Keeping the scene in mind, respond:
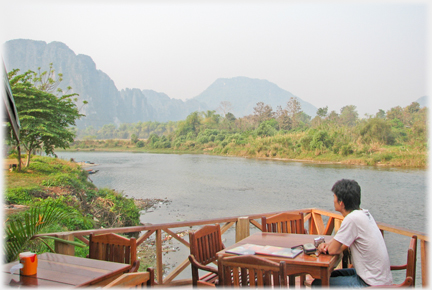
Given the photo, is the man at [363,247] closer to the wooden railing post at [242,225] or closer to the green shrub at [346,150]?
the wooden railing post at [242,225]

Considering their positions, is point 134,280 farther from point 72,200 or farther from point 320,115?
point 320,115

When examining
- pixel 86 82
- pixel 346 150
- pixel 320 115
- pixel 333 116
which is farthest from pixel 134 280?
pixel 86 82

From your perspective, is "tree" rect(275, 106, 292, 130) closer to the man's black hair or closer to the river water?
the river water

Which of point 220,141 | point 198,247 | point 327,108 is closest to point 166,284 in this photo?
point 198,247

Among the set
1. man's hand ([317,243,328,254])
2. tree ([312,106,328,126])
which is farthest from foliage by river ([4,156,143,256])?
tree ([312,106,328,126])

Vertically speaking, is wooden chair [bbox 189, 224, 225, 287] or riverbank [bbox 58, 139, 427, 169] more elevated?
wooden chair [bbox 189, 224, 225, 287]

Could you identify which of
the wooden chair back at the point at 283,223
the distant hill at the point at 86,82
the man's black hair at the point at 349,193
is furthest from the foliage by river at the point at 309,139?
the distant hill at the point at 86,82

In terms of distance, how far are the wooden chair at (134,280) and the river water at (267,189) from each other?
1370cm

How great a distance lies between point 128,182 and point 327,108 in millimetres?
43388

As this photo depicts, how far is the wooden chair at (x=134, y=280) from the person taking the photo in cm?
142

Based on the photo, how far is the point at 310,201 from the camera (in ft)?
79.5

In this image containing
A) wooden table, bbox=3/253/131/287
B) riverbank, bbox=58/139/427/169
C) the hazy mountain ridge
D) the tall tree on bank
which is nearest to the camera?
wooden table, bbox=3/253/131/287

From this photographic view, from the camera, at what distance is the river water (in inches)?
794

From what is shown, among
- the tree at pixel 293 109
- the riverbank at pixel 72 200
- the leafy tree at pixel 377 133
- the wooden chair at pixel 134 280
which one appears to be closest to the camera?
the wooden chair at pixel 134 280
